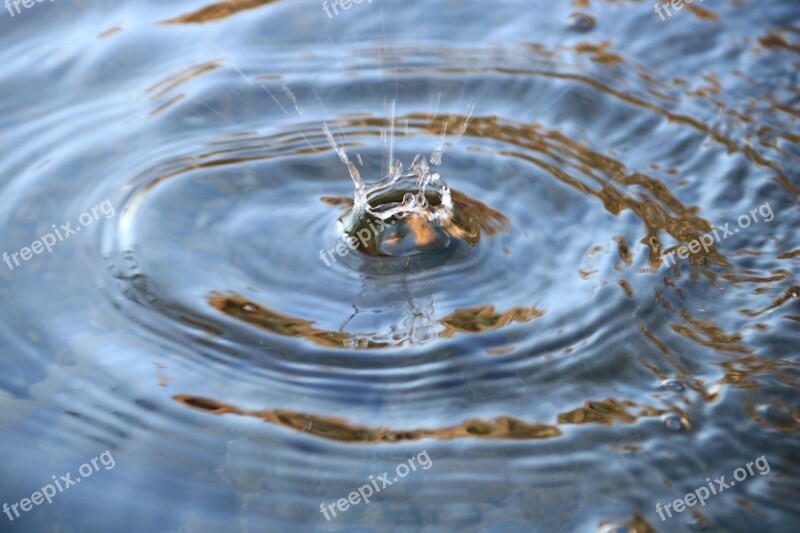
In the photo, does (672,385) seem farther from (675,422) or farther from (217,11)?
(217,11)

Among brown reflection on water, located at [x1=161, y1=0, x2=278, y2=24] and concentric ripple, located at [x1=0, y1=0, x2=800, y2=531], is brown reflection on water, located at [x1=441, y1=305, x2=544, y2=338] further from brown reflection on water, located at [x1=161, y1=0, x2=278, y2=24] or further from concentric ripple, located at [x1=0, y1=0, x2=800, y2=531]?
brown reflection on water, located at [x1=161, y1=0, x2=278, y2=24]

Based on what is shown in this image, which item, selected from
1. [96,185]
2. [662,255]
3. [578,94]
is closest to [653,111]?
[578,94]

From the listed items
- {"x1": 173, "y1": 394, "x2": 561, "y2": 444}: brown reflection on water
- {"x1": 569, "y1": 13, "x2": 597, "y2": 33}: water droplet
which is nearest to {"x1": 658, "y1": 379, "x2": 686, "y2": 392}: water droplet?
{"x1": 173, "y1": 394, "x2": 561, "y2": 444}: brown reflection on water

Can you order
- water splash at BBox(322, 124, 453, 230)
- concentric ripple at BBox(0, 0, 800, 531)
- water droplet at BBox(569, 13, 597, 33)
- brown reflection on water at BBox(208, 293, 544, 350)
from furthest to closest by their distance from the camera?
water droplet at BBox(569, 13, 597, 33)
water splash at BBox(322, 124, 453, 230)
brown reflection on water at BBox(208, 293, 544, 350)
concentric ripple at BBox(0, 0, 800, 531)

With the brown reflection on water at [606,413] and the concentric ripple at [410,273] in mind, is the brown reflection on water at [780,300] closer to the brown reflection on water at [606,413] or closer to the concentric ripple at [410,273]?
the concentric ripple at [410,273]

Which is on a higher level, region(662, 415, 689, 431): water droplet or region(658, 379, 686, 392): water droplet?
region(658, 379, 686, 392): water droplet

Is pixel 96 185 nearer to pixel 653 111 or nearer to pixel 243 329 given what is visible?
pixel 243 329

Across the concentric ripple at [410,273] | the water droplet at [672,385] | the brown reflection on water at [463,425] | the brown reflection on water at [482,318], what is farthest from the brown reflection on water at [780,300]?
the brown reflection on water at [482,318]
